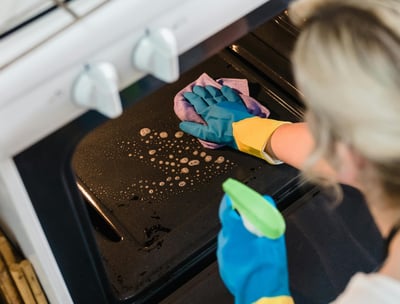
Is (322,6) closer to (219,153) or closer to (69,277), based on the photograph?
(69,277)

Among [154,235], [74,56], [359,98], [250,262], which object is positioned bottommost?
[154,235]

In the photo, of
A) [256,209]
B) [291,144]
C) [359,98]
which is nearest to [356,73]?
[359,98]

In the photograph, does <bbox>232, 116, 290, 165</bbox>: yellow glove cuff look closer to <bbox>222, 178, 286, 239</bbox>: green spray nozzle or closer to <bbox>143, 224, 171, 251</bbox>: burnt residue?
<bbox>143, 224, 171, 251</bbox>: burnt residue

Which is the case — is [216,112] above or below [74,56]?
below

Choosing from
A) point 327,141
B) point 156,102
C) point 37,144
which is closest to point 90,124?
point 37,144

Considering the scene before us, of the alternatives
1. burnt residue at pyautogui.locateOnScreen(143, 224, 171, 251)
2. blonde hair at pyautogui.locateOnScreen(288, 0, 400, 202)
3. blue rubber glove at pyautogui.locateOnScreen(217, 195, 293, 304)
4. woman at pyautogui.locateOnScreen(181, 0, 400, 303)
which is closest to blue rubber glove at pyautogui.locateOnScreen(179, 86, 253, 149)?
burnt residue at pyautogui.locateOnScreen(143, 224, 171, 251)

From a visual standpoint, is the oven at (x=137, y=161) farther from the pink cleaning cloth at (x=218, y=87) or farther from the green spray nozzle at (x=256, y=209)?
the green spray nozzle at (x=256, y=209)

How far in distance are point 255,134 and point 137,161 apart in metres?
0.23

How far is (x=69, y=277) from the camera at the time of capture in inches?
35.6

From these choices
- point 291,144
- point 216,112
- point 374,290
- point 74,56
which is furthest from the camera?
point 216,112

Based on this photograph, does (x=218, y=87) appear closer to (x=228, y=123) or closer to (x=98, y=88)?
(x=228, y=123)

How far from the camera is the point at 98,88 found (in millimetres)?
647

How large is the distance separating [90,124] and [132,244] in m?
0.52

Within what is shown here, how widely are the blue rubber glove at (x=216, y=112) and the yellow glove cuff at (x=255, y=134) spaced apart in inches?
0.8
